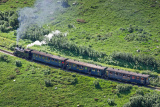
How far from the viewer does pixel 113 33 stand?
237 feet

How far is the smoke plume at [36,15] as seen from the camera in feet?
262

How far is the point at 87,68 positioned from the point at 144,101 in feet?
52.7

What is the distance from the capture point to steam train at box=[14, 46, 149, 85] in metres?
45.7

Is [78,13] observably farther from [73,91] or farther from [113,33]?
[73,91]

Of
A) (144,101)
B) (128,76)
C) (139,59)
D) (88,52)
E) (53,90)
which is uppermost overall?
(88,52)

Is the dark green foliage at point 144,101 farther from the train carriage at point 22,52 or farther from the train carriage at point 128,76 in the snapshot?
the train carriage at point 22,52

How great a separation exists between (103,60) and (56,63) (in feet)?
44.1

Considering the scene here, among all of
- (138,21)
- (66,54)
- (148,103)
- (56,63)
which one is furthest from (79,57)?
(138,21)

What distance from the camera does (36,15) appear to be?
287ft

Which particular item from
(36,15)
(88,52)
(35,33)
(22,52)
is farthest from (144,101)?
(36,15)

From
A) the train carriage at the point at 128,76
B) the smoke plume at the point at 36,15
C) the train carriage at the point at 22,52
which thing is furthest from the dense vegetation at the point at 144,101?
the smoke plume at the point at 36,15

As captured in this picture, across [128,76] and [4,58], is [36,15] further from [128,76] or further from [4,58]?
[128,76]

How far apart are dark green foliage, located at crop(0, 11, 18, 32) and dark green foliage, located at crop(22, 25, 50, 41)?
990cm

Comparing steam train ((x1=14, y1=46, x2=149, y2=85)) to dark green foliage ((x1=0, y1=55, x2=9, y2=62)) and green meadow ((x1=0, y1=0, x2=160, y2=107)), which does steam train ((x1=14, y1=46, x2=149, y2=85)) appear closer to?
green meadow ((x1=0, y1=0, x2=160, y2=107))
